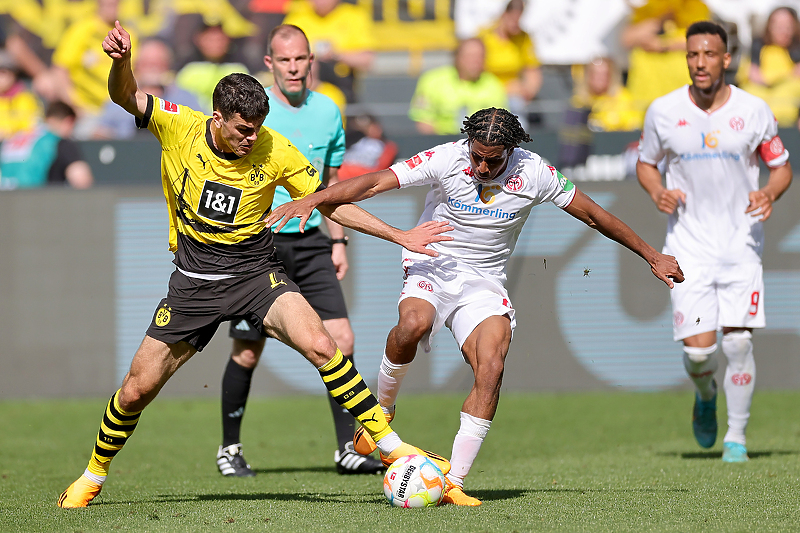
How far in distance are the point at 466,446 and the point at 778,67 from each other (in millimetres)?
8500

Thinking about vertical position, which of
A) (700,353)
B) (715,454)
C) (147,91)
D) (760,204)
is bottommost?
(715,454)

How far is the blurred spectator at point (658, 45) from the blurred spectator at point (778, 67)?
789mm

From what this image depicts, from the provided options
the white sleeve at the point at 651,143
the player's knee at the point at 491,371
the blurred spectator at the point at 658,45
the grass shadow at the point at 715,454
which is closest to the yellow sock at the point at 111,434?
the player's knee at the point at 491,371

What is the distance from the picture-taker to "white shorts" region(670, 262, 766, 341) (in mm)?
7609

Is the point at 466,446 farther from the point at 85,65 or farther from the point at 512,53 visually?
the point at 85,65

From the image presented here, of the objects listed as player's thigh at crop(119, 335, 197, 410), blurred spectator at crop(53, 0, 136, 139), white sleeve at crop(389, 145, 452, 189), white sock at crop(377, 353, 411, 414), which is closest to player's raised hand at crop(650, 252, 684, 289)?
white sleeve at crop(389, 145, 452, 189)

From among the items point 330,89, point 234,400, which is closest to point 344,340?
point 234,400

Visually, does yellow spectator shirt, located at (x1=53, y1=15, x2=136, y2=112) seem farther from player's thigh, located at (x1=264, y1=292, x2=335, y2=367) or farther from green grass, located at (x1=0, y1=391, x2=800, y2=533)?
player's thigh, located at (x1=264, y1=292, x2=335, y2=367)

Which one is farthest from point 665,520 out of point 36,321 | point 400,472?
point 36,321

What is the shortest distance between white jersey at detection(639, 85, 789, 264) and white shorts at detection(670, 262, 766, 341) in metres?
0.08

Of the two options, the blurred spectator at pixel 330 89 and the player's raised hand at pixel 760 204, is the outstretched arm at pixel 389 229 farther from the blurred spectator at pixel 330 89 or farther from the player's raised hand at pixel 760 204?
the blurred spectator at pixel 330 89

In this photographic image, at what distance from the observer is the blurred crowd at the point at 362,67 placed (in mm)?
11938

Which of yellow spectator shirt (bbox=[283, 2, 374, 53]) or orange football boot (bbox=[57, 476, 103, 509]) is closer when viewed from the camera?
orange football boot (bbox=[57, 476, 103, 509])

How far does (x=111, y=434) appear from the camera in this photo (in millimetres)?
5887
